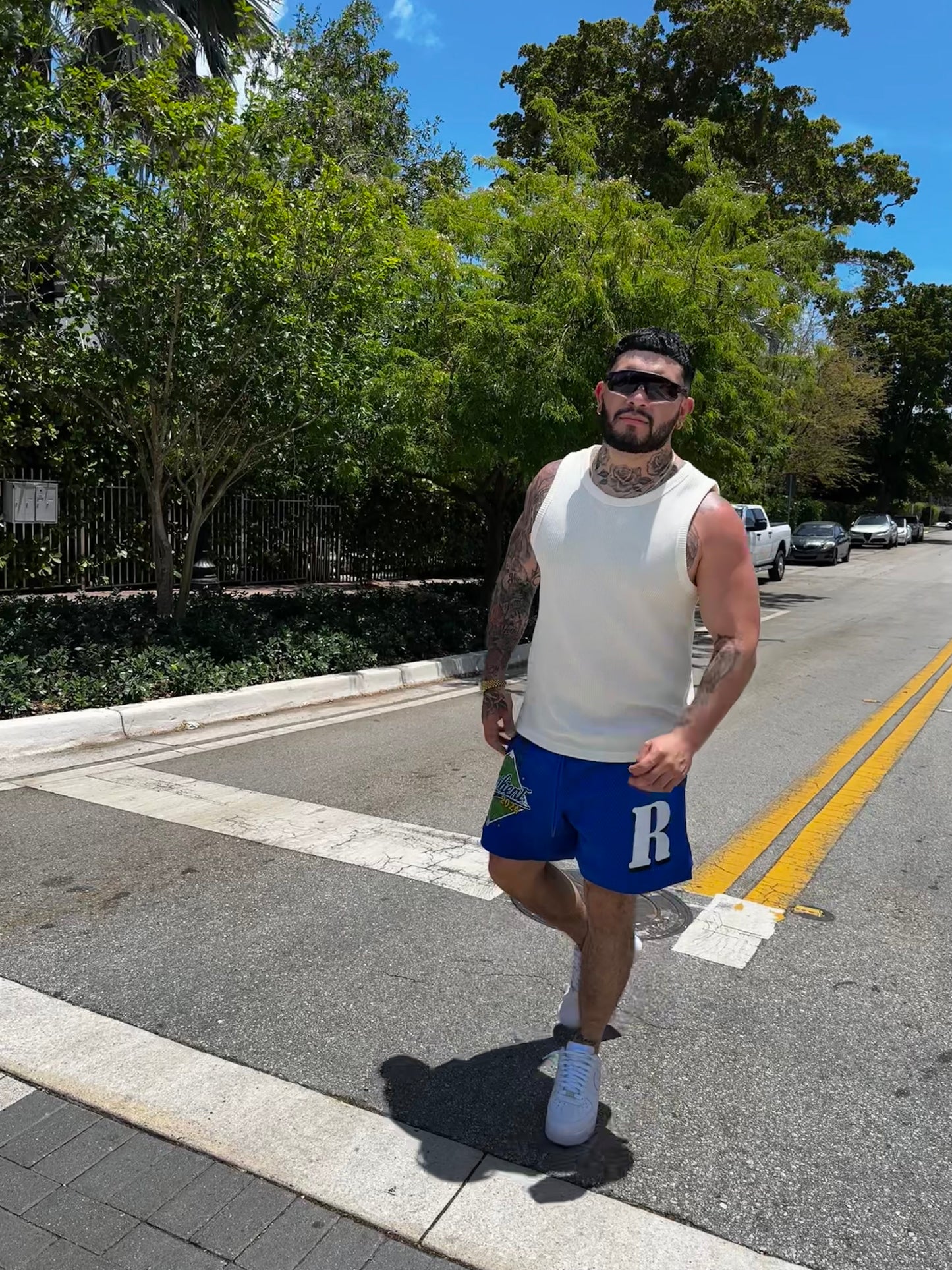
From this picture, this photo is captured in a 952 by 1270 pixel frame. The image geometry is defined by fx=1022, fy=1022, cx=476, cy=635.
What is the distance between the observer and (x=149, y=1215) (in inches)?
95.0

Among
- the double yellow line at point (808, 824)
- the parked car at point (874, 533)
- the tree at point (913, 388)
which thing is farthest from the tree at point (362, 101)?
the tree at point (913, 388)

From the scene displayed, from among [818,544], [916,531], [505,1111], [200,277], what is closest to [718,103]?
[818,544]

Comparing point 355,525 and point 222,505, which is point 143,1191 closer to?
point 222,505

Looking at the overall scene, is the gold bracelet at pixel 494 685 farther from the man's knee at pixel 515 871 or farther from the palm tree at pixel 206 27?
the palm tree at pixel 206 27

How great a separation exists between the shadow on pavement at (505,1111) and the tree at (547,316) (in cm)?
780

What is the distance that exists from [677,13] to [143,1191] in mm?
26043

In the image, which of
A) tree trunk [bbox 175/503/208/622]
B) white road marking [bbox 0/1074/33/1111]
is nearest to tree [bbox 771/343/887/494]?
tree trunk [bbox 175/503/208/622]

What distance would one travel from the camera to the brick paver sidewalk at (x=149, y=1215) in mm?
2285

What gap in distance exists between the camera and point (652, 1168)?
264 centimetres

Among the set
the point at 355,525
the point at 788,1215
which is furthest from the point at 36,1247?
the point at 355,525

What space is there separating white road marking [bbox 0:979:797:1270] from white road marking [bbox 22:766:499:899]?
1.65m

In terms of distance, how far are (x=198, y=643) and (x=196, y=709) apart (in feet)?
4.23

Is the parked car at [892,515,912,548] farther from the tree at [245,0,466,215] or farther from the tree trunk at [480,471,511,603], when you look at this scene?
the tree trunk at [480,471,511,603]

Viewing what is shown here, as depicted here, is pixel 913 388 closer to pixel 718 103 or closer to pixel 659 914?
pixel 718 103
